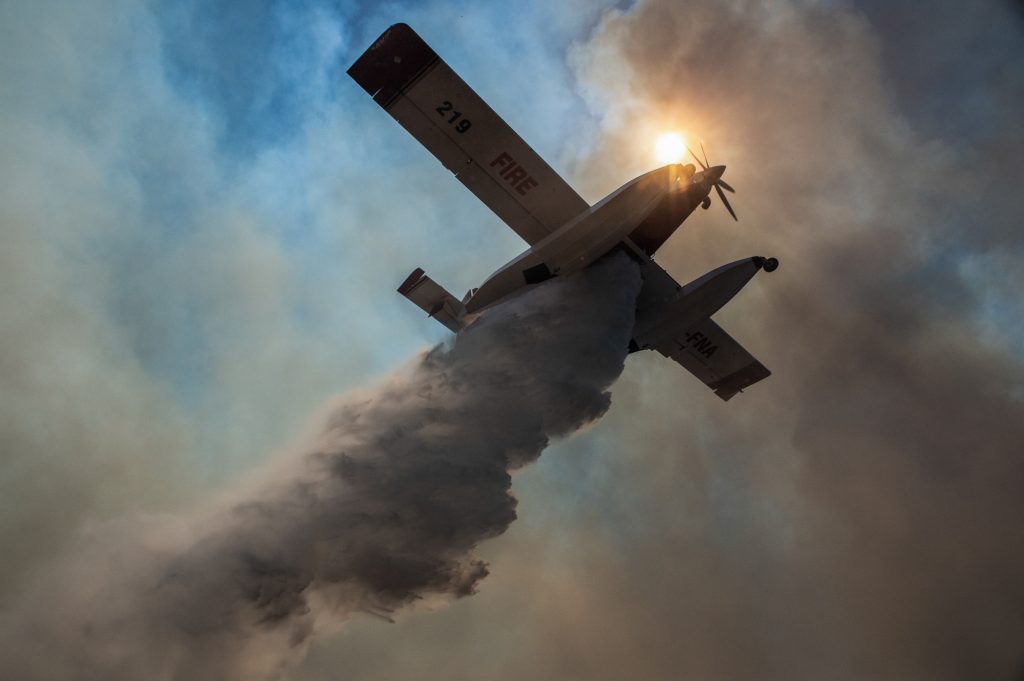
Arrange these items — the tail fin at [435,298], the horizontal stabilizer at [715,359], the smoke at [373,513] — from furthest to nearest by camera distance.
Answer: the horizontal stabilizer at [715,359] → the tail fin at [435,298] → the smoke at [373,513]

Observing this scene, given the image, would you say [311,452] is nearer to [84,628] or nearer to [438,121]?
[84,628]

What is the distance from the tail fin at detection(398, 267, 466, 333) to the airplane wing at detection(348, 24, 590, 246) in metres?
3.42

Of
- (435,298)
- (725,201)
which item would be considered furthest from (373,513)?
(725,201)

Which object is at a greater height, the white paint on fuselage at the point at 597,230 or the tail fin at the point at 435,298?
the tail fin at the point at 435,298

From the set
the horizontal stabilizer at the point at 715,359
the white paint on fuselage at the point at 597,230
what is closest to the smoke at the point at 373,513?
the white paint on fuselage at the point at 597,230

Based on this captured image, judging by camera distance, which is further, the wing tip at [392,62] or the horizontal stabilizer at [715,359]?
the horizontal stabilizer at [715,359]

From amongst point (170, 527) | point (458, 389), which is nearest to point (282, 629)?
point (170, 527)

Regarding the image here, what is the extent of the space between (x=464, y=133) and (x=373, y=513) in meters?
9.09

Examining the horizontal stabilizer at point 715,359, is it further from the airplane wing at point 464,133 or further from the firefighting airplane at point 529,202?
the airplane wing at point 464,133

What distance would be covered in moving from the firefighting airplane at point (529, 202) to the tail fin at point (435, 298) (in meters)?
0.03

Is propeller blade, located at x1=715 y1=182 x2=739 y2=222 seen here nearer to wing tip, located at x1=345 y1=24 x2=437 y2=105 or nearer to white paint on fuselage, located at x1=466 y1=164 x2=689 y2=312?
white paint on fuselage, located at x1=466 y1=164 x2=689 y2=312

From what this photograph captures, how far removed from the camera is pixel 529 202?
59.9 feet

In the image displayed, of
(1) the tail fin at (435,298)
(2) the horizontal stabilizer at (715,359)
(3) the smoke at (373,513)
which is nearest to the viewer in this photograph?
(3) the smoke at (373,513)

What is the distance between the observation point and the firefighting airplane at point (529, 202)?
54.5ft
